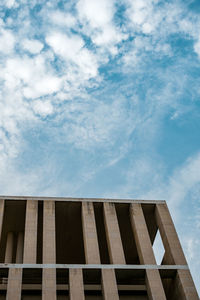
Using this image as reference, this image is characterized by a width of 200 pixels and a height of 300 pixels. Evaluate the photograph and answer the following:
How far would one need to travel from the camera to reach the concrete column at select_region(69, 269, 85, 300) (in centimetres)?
2081

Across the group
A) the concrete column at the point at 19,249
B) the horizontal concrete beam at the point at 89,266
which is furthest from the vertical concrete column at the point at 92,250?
the concrete column at the point at 19,249

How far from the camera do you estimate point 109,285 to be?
Answer: 71.0 feet

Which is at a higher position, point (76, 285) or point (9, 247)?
point (9, 247)

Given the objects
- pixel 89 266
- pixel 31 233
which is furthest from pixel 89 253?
pixel 31 233

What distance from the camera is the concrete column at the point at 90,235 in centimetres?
2335

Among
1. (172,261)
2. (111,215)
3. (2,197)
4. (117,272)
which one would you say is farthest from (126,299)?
(2,197)

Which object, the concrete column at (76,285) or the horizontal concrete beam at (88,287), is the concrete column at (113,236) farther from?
the concrete column at (76,285)

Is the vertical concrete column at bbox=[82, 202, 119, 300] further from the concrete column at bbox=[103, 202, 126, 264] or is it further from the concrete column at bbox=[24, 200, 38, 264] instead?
the concrete column at bbox=[24, 200, 38, 264]

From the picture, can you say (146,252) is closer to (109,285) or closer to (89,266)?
(109,285)

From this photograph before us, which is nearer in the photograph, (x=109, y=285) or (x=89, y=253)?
(x=109, y=285)

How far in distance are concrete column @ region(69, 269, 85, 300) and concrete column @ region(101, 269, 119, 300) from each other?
4.55 ft

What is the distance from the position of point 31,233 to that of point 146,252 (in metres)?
8.21

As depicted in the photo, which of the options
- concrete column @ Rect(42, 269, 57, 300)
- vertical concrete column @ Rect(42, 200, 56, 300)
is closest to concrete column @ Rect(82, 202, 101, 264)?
vertical concrete column @ Rect(42, 200, 56, 300)

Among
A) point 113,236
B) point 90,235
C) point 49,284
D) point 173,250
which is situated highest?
point 90,235
